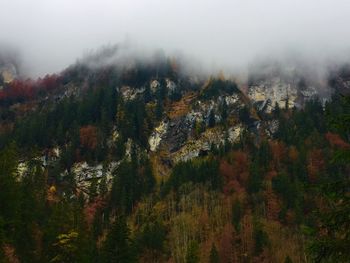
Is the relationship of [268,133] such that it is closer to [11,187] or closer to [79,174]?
[79,174]

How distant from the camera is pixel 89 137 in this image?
190 metres

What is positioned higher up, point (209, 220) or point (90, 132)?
point (90, 132)

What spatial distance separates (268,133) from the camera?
188625 mm

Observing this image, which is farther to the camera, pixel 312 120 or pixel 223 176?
pixel 312 120

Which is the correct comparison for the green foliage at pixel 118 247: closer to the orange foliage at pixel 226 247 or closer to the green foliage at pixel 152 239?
the green foliage at pixel 152 239

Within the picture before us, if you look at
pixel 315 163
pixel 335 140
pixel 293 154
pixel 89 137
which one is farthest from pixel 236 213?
pixel 89 137

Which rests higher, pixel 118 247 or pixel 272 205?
pixel 272 205

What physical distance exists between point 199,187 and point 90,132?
6902cm

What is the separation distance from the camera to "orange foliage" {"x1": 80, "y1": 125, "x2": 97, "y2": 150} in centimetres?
18611

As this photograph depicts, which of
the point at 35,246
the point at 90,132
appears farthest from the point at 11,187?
the point at 90,132

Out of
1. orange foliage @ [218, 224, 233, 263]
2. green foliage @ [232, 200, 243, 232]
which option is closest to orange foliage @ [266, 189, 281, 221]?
green foliage @ [232, 200, 243, 232]

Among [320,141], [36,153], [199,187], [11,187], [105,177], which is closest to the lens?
[11,187]

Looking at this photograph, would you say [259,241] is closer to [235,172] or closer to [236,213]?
[236,213]

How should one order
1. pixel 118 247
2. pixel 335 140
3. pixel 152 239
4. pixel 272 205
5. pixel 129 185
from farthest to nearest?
pixel 335 140, pixel 129 185, pixel 272 205, pixel 152 239, pixel 118 247
